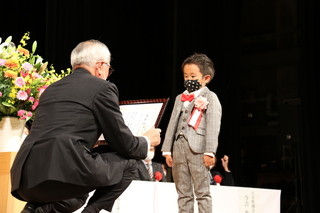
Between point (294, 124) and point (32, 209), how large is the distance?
390cm

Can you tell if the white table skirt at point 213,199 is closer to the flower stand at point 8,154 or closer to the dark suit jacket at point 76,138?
the flower stand at point 8,154

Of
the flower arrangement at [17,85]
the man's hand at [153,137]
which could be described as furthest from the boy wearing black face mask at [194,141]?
the flower arrangement at [17,85]

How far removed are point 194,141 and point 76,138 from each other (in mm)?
1110

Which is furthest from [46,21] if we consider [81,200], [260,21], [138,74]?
[260,21]

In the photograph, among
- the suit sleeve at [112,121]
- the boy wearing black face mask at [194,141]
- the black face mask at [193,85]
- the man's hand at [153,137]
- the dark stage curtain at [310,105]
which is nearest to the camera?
the suit sleeve at [112,121]

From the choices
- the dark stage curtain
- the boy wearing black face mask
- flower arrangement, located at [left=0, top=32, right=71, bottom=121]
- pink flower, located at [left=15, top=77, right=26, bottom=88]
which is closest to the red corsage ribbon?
the boy wearing black face mask

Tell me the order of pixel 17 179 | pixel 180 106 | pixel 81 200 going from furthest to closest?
pixel 180 106
pixel 81 200
pixel 17 179

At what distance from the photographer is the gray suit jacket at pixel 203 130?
279cm

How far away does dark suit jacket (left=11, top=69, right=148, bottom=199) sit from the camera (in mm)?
1833

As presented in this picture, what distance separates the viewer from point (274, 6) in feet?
31.3

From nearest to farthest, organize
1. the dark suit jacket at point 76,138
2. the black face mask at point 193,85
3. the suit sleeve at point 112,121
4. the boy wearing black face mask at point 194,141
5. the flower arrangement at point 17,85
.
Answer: the dark suit jacket at point 76,138
the suit sleeve at point 112,121
the flower arrangement at point 17,85
the boy wearing black face mask at point 194,141
the black face mask at point 193,85

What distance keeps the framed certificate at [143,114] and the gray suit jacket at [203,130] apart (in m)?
0.18

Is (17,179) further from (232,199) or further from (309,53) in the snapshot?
(309,53)

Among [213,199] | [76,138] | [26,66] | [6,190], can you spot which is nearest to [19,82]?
[26,66]
